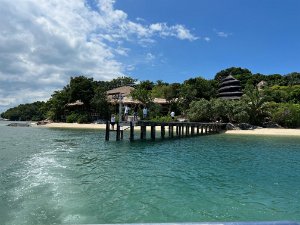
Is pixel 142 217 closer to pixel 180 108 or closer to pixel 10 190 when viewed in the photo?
pixel 10 190

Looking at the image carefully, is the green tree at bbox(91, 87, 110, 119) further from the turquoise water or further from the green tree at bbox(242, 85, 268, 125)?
the turquoise water

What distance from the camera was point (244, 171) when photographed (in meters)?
15.5

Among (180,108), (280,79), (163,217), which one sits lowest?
(163,217)

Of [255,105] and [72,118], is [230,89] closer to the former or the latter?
[255,105]

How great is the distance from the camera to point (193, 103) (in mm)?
54469

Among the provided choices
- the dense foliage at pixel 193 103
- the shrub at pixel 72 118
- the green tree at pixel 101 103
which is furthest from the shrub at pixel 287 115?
the shrub at pixel 72 118

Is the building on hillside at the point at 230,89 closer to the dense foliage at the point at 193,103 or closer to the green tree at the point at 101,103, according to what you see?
the dense foliage at the point at 193,103

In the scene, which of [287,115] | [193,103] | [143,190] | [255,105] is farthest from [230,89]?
[143,190]

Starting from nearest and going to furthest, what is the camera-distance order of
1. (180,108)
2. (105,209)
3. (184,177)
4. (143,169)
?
(105,209) → (184,177) → (143,169) → (180,108)

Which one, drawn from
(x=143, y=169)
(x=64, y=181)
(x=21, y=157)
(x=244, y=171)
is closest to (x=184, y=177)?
(x=143, y=169)

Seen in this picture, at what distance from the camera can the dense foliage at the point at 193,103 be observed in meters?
51.6

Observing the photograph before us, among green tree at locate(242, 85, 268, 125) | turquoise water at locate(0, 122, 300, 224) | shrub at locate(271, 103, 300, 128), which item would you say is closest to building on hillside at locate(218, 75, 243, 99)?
green tree at locate(242, 85, 268, 125)

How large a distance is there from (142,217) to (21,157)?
42.3 feet

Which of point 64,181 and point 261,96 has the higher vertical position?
point 261,96
